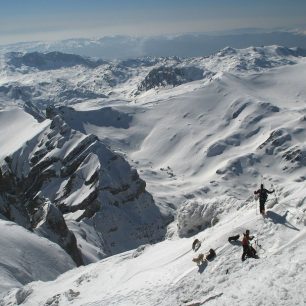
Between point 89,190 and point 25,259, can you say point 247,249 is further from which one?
point 89,190

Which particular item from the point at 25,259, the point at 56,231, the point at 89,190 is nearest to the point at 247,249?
the point at 25,259

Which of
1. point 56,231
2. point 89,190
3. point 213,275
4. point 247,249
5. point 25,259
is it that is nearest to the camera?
point 247,249

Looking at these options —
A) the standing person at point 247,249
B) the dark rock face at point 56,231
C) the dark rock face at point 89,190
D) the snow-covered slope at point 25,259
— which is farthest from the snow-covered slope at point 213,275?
the dark rock face at point 89,190

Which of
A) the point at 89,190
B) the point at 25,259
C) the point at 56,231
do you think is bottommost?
the point at 89,190

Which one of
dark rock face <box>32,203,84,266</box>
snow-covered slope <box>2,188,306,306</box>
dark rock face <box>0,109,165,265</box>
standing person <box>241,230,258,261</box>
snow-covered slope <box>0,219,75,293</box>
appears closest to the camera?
snow-covered slope <box>2,188,306,306</box>

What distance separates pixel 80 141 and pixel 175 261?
15757cm

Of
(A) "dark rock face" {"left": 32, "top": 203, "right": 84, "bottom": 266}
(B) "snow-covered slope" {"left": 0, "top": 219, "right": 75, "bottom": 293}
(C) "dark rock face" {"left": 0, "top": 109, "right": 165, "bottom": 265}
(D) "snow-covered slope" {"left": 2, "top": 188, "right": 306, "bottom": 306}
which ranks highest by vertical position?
(D) "snow-covered slope" {"left": 2, "top": 188, "right": 306, "bottom": 306}

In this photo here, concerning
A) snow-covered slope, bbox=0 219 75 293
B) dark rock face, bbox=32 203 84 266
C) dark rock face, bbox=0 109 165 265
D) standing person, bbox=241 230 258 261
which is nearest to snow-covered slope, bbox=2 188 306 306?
standing person, bbox=241 230 258 261

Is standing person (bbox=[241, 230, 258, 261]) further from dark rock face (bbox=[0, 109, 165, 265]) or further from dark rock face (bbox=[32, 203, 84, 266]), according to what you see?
dark rock face (bbox=[0, 109, 165, 265])

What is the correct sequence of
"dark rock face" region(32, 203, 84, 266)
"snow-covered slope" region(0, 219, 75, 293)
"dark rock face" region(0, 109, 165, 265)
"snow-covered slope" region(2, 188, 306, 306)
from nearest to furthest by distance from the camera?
"snow-covered slope" region(2, 188, 306, 306) < "snow-covered slope" region(0, 219, 75, 293) < "dark rock face" region(32, 203, 84, 266) < "dark rock face" region(0, 109, 165, 265)

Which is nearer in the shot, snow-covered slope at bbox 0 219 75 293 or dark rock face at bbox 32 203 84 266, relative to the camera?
snow-covered slope at bbox 0 219 75 293

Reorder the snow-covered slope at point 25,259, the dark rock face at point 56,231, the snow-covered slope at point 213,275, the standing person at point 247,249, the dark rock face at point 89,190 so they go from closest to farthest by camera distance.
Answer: the snow-covered slope at point 213,275 < the standing person at point 247,249 < the snow-covered slope at point 25,259 < the dark rock face at point 56,231 < the dark rock face at point 89,190

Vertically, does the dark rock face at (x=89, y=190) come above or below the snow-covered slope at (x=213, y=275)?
below

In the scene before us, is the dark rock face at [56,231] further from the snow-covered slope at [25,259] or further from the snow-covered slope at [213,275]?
the snow-covered slope at [213,275]
